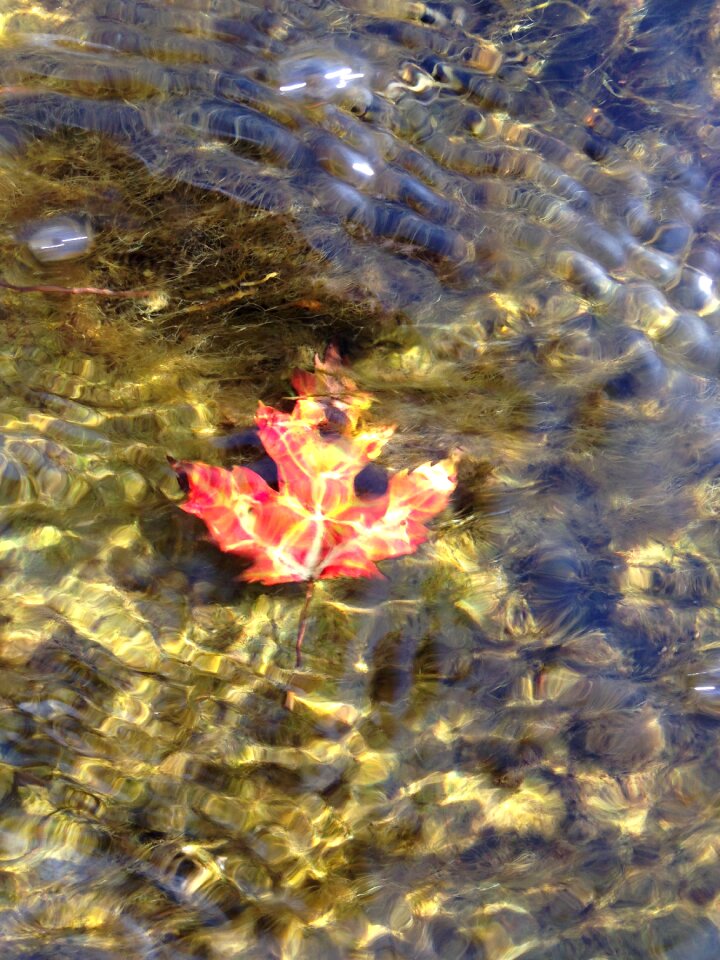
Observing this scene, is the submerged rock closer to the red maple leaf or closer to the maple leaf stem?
the red maple leaf

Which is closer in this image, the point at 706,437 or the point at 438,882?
the point at 438,882

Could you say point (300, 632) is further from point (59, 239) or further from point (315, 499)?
point (59, 239)

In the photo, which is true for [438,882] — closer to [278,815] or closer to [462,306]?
[278,815]

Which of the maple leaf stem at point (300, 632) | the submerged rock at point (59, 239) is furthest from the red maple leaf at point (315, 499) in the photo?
the submerged rock at point (59, 239)

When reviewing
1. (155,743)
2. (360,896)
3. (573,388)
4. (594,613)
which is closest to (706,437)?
(573,388)

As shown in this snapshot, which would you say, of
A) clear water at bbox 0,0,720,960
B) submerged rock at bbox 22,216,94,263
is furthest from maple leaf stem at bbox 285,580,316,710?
submerged rock at bbox 22,216,94,263
